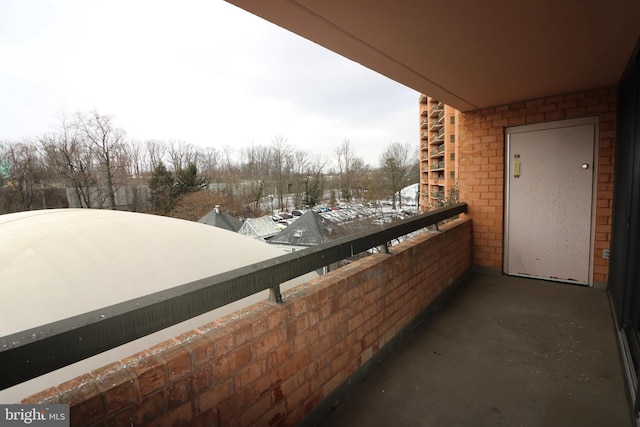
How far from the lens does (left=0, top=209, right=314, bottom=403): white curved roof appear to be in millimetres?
1848

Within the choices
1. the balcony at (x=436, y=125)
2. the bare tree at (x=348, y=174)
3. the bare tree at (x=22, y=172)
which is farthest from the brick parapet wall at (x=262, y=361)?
the balcony at (x=436, y=125)

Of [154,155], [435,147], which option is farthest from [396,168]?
[154,155]

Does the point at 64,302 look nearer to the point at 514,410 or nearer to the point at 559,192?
the point at 514,410

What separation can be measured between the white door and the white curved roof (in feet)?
12.0

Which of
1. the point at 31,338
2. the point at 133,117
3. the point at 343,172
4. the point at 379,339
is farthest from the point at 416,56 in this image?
the point at 133,117

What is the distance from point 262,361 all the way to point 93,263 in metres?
1.85

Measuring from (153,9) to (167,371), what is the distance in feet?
24.9

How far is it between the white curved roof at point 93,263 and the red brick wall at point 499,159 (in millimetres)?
3366

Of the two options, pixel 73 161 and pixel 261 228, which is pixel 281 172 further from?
pixel 73 161

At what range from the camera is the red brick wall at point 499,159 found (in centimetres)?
345

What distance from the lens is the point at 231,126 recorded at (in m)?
38.2

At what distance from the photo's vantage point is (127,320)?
36.4 inches

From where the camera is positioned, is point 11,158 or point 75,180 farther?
point 75,180

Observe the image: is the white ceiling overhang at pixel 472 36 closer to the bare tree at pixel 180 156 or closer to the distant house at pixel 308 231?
the distant house at pixel 308 231
